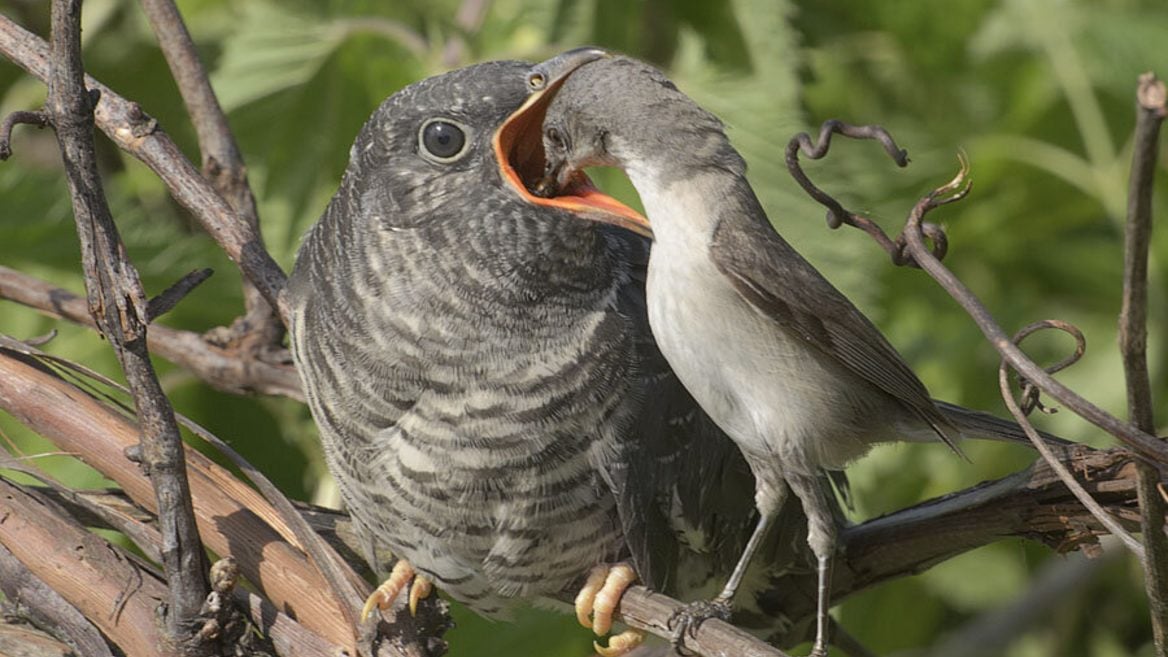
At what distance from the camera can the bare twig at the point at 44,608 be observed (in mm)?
1377

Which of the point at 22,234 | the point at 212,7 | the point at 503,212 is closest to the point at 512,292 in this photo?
the point at 503,212

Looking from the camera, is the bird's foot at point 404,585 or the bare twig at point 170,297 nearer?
the bare twig at point 170,297

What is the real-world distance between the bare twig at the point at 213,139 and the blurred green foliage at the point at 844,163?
7.7 inches

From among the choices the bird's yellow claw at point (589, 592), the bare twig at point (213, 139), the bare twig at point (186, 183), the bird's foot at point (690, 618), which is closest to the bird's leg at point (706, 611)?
the bird's foot at point (690, 618)

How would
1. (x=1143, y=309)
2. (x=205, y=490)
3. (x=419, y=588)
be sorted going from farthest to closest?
(x=419, y=588)
(x=205, y=490)
(x=1143, y=309)

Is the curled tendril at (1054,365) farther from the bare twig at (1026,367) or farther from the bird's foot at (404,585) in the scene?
the bird's foot at (404,585)

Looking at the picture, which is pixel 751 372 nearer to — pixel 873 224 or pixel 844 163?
pixel 873 224

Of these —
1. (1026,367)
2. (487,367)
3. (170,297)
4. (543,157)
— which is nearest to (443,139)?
(543,157)

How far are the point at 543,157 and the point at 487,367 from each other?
257mm

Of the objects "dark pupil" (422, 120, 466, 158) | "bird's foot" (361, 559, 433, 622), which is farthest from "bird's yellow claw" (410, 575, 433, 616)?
"dark pupil" (422, 120, 466, 158)

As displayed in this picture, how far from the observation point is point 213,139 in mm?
1897

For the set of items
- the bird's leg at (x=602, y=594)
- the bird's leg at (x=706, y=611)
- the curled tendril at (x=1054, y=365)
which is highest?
the curled tendril at (x=1054, y=365)

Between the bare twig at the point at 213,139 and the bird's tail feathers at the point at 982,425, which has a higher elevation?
the bare twig at the point at 213,139

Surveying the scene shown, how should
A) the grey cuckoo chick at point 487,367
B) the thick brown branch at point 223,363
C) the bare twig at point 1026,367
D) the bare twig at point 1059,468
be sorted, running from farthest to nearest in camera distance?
the thick brown branch at point 223,363 → the grey cuckoo chick at point 487,367 → the bare twig at point 1059,468 → the bare twig at point 1026,367
